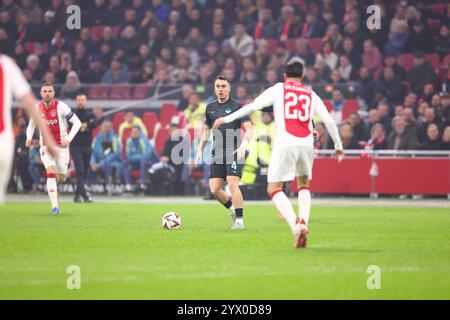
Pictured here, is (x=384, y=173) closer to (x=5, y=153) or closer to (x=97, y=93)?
(x=97, y=93)

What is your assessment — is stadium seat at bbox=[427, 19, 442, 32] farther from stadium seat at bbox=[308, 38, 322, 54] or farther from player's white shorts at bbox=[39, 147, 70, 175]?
player's white shorts at bbox=[39, 147, 70, 175]

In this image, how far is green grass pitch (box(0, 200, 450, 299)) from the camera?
9086 mm

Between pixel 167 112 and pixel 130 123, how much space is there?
1473 mm

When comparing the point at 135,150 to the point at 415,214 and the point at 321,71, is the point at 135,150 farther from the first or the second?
the point at 415,214

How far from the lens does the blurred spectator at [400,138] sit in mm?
26328

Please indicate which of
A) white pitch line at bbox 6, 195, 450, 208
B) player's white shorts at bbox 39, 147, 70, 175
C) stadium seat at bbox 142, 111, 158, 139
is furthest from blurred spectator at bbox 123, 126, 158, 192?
player's white shorts at bbox 39, 147, 70, 175

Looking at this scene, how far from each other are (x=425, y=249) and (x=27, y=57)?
23.4m

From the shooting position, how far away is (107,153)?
2848cm

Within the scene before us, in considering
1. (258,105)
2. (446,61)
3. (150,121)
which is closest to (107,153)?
(150,121)

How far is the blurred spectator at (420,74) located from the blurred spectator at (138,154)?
7545 mm

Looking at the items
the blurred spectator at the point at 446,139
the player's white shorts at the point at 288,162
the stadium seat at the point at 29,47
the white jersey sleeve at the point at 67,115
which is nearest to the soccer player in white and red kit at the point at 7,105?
the player's white shorts at the point at 288,162

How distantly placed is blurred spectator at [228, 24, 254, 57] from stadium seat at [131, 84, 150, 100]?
2.98m

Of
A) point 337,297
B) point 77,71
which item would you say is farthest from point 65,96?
point 337,297

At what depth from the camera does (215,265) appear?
1087 centimetres
